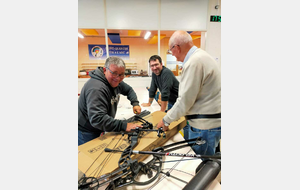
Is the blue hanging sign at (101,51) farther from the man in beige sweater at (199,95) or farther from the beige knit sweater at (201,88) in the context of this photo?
the beige knit sweater at (201,88)

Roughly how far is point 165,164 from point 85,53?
6757 mm

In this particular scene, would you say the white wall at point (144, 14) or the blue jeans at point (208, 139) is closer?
the blue jeans at point (208, 139)

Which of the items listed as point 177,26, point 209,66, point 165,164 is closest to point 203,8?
point 177,26

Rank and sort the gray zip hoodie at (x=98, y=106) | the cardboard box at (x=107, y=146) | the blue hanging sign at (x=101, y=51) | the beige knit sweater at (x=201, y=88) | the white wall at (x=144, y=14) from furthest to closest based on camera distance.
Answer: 1. the blue hanging sign at (x=101, y=51)
2. the white wall at (x=144, y=14)
3. the gray zip hoodie at (x=98, y=106)
4. the beige knit sweater at (x=201, y=88)
5. the cardboard box at (x=107, y=146)

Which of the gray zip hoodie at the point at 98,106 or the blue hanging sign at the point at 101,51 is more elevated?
the blue hanging sign at the point at 101,51

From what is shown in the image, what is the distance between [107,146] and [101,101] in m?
0.41

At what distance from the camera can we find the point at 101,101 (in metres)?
1.24

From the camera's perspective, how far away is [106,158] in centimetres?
94

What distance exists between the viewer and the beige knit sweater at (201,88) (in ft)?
3.59

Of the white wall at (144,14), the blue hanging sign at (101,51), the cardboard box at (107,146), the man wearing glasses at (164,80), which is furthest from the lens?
the blue hanging sign at (101,51)

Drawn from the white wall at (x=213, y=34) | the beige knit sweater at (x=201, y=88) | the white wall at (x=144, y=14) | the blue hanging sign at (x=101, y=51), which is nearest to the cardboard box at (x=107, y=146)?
the beige knit sweater at (x=201, y=88)

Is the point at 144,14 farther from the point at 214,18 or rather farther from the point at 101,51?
the point at 101,51

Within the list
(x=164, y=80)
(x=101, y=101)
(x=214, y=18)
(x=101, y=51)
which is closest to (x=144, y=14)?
(x=214, y=18)

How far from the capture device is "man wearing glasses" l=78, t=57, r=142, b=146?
1.20m
